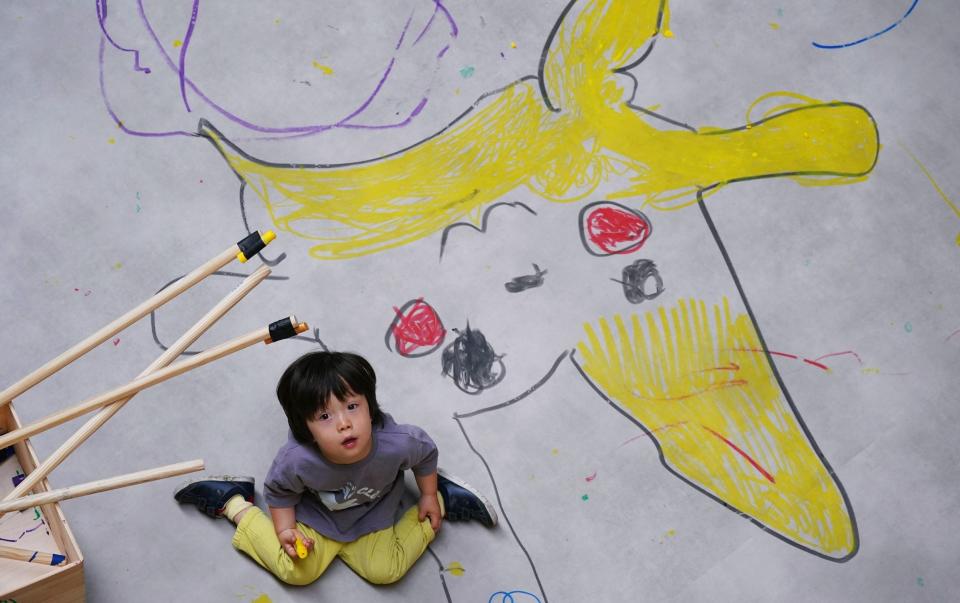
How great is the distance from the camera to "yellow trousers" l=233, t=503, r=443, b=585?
186cm

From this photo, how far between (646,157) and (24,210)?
1.32m

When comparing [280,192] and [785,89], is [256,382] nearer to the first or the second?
[280,192]

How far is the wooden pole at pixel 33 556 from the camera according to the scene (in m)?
1.53

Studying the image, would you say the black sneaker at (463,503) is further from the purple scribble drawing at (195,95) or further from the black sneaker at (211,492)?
the purple scribble drawing at (195,95)

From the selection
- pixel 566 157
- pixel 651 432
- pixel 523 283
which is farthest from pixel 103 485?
pixel 566 157

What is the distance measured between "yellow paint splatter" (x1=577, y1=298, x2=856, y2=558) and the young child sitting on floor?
0.39 metres

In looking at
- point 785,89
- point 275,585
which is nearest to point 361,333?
point 275,585

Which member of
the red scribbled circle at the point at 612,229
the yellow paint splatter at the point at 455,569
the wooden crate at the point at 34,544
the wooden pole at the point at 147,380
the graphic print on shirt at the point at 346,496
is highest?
the wooden pole at the point at 147,380

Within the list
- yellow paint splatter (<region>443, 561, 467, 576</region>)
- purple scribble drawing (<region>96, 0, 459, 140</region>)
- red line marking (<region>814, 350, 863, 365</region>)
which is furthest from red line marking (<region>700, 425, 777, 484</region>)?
purple scribble drawing (<region>96, 0, 459, 140</region>)

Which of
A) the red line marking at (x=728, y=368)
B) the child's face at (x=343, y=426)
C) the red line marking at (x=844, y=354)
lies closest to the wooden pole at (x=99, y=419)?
the child's face at (x=343, y=426)

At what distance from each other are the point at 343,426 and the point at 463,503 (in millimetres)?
361

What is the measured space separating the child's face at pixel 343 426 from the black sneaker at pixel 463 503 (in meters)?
0.27

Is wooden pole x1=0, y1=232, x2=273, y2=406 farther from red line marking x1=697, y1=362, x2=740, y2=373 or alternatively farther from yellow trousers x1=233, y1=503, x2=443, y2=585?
red line marking x1=697, y1=362, x2=740, y2=373

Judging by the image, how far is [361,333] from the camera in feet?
6.59
